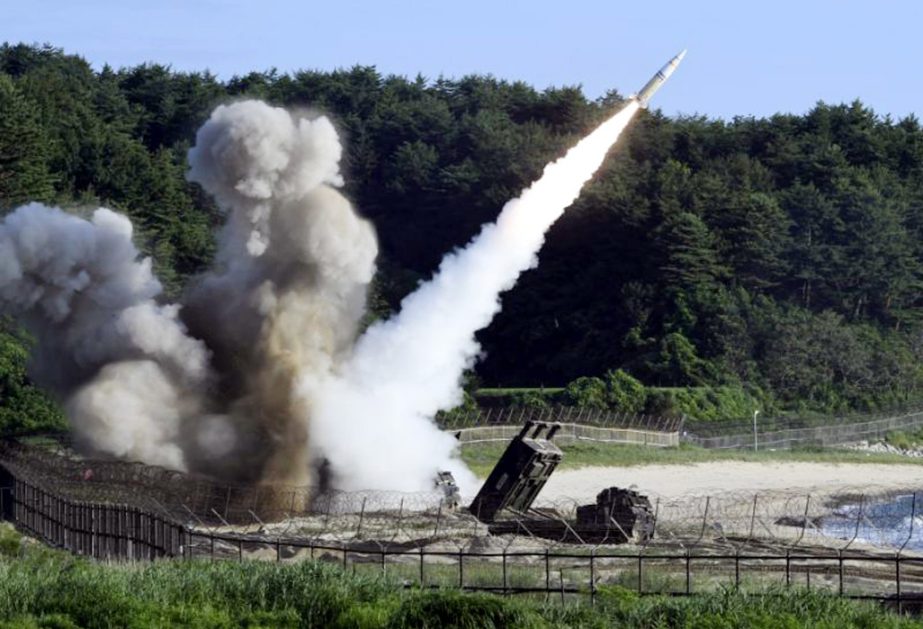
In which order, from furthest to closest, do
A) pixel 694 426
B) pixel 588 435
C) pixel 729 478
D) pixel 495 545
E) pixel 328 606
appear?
pixel 694 426 → pixel 588 435 → pixel 729 478 → pixel 495 545 → pixel 328 606

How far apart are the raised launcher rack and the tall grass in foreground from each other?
1518 cm

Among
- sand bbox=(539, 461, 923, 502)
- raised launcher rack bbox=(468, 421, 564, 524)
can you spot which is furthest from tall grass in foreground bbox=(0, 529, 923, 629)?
sand bbox=(539, 461, 923, 502)

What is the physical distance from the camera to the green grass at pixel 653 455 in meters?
69.9

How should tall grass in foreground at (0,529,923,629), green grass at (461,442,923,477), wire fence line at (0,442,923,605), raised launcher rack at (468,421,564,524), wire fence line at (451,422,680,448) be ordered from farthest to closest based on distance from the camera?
wire fence line at (451,422,680,448)
green grass at (461,442,923,477)
raised launcher rack at (468,421,564,524)
wire fence line at (0,442,923,605)
tall grass in foreground at (0,529,923,629)

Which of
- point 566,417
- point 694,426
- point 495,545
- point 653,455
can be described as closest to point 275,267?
point 495,545

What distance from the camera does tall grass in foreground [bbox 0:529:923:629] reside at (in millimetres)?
30891

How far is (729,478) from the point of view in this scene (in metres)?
71.0

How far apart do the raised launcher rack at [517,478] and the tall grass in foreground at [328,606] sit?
15177 millimetres

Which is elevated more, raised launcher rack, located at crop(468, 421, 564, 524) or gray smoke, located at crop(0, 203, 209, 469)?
gray smoke, located at crop(0, 203, 209, 469)

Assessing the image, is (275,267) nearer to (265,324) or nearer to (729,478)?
(265,324)

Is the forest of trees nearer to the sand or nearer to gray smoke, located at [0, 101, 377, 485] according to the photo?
the sand

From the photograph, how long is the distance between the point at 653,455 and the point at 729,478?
445cm

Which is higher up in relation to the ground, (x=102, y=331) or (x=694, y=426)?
(x=694, y=426)

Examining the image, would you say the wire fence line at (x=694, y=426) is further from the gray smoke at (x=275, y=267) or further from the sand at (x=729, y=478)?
the gray smoke at (x=275, y=267)
